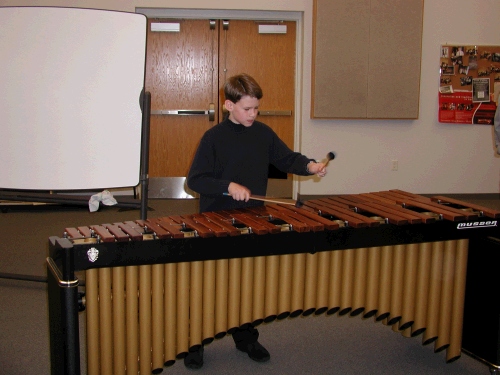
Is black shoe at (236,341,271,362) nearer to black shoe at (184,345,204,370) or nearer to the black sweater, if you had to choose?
black shoe at (184,345,204,370)

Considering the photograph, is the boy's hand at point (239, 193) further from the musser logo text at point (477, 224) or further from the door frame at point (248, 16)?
the door frame at point (248, 16)

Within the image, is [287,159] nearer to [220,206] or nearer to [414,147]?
[220,206]

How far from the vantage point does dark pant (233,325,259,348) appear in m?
2.98

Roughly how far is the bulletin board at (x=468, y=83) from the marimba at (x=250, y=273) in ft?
15.5

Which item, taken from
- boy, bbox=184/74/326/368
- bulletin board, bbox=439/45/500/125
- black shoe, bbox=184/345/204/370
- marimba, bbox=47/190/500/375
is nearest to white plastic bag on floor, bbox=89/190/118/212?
boy, bbox=184/74/326/368

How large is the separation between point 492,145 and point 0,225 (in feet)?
19.7

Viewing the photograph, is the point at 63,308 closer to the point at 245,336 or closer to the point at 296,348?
the point at 245,336

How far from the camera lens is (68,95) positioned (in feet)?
9.40

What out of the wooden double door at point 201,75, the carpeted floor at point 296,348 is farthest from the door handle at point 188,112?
the carpeted floor at point 296,348

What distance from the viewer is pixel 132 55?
2.93 m

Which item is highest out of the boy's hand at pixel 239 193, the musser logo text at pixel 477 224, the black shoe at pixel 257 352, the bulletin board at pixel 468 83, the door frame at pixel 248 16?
the door frame at pixel 248 16

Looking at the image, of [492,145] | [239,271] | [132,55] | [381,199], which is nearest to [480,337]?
[381,199]

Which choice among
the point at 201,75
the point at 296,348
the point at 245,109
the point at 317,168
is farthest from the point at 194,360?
the point at 201,75

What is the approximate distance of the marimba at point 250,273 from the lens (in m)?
2.22
